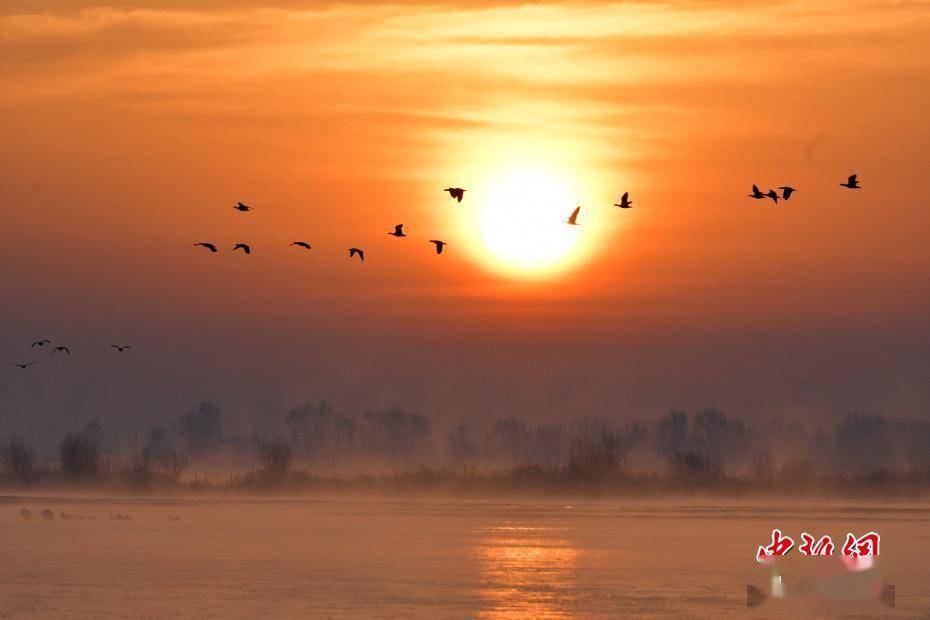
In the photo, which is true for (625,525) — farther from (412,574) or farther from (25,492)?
(25,492)

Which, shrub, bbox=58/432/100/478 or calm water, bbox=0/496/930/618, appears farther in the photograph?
shrub, bbox=58/432/100/478

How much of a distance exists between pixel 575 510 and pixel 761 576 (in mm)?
21167

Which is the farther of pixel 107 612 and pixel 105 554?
pixel 105 554

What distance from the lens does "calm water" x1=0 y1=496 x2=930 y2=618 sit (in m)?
27.2

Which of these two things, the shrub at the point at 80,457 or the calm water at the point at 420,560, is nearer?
the calm water at the point at 420,560

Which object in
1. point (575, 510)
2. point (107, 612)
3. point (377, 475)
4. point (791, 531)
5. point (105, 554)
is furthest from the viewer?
point (377, 475)

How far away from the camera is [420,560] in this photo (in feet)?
113

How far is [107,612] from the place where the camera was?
26328 mm

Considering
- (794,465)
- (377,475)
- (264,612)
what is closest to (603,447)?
(794,465)

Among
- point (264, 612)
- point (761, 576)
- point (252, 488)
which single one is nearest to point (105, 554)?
point (264, 612)

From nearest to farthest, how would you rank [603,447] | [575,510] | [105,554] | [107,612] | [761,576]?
[107,612] < [761,576] < [105,554] < [575,510] < [603,447]

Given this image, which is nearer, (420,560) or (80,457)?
(420,560)

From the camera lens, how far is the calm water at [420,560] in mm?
27219

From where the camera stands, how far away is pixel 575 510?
172ft
